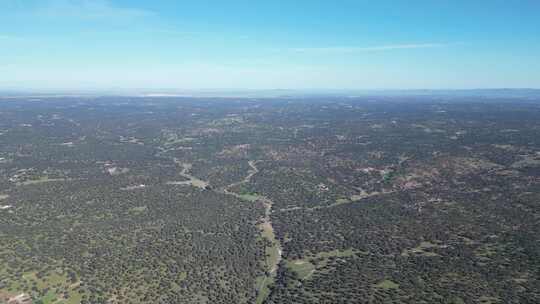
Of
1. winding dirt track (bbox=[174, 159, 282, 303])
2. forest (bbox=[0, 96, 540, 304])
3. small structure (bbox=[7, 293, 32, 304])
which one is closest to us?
small structure (bbox=[7, 293, 32, 304])

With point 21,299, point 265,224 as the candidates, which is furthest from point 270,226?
point 21,299

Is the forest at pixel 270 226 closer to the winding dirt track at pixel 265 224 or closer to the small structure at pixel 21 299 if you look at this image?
the small structure at pixel 21 299

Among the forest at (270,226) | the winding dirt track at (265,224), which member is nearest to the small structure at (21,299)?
the forest at (270,226)

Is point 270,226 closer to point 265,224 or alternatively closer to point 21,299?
point 265,224

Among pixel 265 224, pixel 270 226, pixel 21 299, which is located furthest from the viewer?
pixel 265 224

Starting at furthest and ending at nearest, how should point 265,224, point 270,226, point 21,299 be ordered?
1. point 265,224
2. point 270,226
3. point 21,299

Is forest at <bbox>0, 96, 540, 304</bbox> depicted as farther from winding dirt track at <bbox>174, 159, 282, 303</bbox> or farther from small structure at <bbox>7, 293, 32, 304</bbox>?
winding dirt track at <bbox>174, 159, 282, 303</bbox>

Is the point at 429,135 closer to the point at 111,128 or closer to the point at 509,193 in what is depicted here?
the point at 509,193

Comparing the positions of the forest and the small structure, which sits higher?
the forest

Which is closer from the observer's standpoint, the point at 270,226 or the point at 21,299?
the point at 21,299

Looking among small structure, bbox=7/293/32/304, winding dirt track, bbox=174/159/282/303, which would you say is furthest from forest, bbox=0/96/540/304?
winding dirt track, bbox=174/159/282/303

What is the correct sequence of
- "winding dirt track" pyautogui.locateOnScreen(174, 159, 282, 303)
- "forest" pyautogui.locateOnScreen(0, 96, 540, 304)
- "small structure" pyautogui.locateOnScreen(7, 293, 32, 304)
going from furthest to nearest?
"winding dirt track" pyautogui.locateOnScreen(174, 159, 282, 303) < "forest" pyautogui.locateOnScreen(0, 96, 540, 304) < "small structure" pyautogui.locateOnScreen(7, 293, 32, 304)
